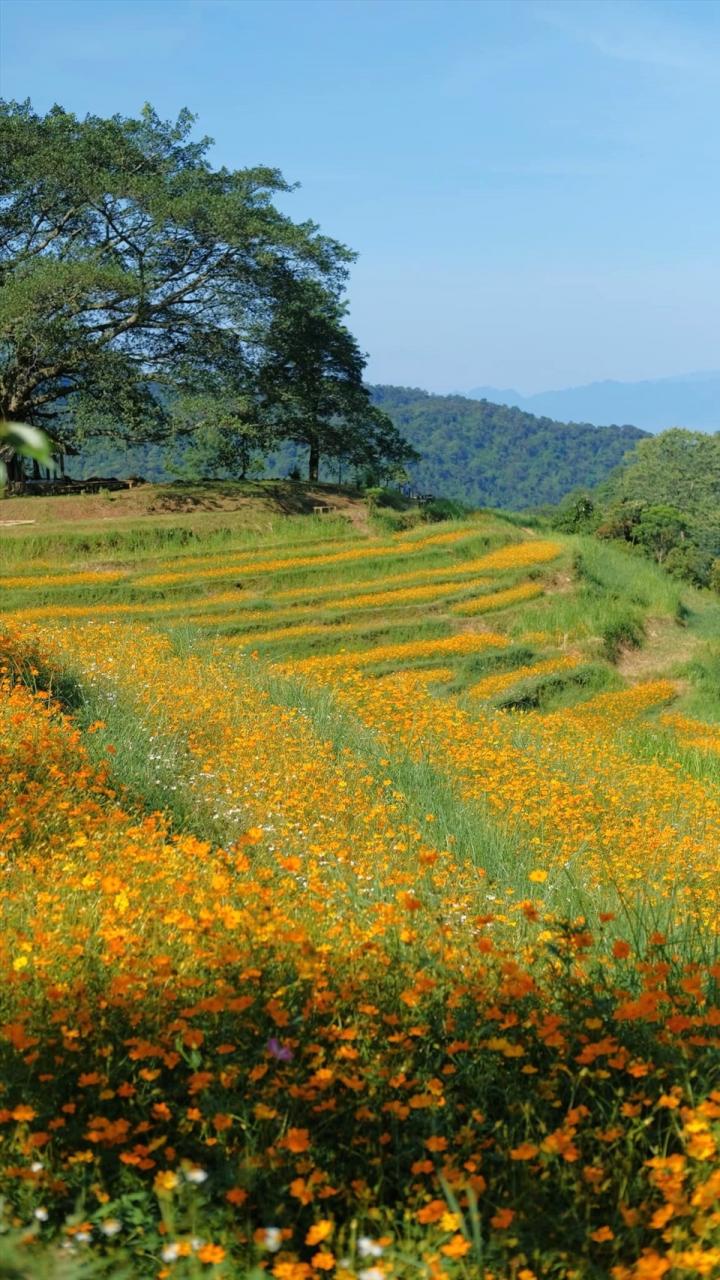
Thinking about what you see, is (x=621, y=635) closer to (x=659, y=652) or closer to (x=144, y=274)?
(x=659, y=652)

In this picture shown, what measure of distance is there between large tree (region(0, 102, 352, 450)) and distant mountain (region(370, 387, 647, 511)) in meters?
109

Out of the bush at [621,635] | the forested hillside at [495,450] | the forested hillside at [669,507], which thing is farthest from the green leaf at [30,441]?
the forested hillside at [495,450]

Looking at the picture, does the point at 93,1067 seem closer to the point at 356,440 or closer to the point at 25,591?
the point at 25,591

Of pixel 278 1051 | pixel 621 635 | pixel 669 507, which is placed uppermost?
pixel 669 507

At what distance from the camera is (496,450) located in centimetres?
16338

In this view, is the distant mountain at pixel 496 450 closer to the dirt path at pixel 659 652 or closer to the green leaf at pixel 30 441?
the dirt path at pixel 659 652

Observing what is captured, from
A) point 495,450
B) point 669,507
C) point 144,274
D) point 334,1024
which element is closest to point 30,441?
point 334,1024

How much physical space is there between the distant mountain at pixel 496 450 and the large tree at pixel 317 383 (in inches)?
4145

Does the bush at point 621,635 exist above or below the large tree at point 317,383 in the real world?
below

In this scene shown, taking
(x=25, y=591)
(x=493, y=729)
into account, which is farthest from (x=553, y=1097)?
(x=25, y=591)

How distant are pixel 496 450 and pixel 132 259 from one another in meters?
137

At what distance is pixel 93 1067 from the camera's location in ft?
12.0

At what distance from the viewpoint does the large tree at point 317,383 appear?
100ft

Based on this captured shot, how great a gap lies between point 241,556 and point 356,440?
8361 millimetres
